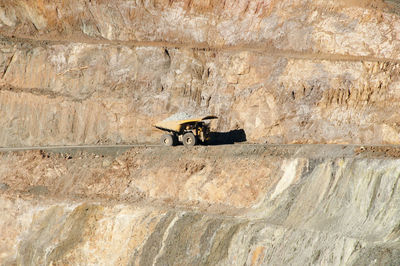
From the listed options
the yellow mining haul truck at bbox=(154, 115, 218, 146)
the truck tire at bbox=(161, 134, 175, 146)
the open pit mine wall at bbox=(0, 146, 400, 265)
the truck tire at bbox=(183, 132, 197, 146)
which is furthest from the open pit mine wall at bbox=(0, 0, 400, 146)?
the open pit mine wall at bbox=(0, 146, 400, 265)

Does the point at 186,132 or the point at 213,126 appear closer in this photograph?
the point at 186,132

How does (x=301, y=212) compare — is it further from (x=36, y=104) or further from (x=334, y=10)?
(x=36, y=104)

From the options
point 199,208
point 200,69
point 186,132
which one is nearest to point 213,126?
point 200,69

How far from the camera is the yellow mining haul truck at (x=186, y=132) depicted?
37062 millimetres

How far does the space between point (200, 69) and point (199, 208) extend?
13282 mm

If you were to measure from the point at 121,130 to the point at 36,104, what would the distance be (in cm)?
583

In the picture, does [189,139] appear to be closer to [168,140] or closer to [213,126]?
[168,140]

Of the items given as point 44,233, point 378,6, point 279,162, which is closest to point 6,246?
point 44,233

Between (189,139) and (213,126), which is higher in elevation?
(213,126)

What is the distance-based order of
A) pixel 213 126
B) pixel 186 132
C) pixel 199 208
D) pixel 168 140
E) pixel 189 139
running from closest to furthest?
pixel 199 208 → pixel 189 139 → pixel 186 132 → pixel 168 140 → pixel 213 126

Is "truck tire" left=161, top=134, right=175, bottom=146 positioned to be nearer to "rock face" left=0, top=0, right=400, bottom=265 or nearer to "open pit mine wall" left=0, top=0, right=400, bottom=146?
"rock face" left=0, top=0, right=400, bottom=265

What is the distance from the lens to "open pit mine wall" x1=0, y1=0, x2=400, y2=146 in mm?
39375

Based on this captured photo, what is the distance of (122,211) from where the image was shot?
34.3m

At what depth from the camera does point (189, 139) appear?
121ft
